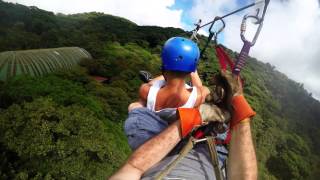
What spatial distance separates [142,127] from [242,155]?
3.44 feet

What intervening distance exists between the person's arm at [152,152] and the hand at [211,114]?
0.72 ft

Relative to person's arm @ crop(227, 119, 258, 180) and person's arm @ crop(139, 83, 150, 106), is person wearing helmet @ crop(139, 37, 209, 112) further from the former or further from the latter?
person's arm @ crop(227, 119, 258, 180)

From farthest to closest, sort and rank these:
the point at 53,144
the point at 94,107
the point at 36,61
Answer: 1. the point at 36,61
2. the point at 94,107
3. the point at 53,144

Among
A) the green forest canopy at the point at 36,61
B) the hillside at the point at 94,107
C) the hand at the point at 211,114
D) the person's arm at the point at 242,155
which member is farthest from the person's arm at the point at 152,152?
the green forest canopy at the point at 36,61

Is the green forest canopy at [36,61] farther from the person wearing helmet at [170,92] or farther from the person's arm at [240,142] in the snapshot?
the person's arm at [240,142]

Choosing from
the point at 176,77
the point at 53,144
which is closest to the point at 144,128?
the point at 176,77

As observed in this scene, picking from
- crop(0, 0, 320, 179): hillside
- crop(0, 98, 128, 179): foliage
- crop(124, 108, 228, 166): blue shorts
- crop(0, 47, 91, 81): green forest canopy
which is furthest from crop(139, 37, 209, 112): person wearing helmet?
crop(0, 47, 91, 81): green forest canopy

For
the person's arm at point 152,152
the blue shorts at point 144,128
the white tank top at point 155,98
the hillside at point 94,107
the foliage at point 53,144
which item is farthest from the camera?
the hillside at point 94,107

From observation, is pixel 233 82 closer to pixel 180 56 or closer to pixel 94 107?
pixel 180 56

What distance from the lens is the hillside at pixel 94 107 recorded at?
53781mm

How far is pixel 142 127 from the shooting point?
467cm

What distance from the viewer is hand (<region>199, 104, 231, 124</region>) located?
4059mm

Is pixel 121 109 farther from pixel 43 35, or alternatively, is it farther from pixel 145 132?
pixel 145 132

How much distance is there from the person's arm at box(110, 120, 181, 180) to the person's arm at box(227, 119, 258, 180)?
48 cm
